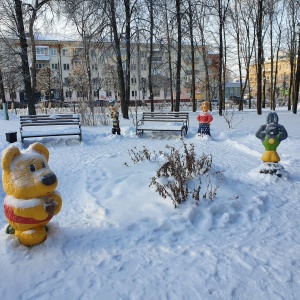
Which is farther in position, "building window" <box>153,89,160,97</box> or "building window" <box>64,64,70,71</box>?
"building window" <box>64,64,70,71</box>

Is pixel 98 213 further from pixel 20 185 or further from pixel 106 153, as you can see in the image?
pixel 106 153

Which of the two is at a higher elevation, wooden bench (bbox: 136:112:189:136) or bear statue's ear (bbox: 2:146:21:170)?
bear statue's ear (bbox: 2:146:21:170)

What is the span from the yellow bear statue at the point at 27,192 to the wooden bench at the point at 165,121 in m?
7.48

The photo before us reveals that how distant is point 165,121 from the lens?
11.7 meters

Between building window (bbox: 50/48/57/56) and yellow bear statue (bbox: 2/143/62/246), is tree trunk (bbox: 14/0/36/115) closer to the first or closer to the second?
yellow bear statue (bbox: 2/143/62/246)

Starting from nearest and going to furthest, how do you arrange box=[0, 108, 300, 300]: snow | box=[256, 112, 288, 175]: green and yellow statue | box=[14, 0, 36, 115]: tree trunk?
box=[0, 108, 300, 300]: snow
box=[256, 112, 288, 175]: green and yellow statue
box=[14, 0, 36, 115]: tree trunk

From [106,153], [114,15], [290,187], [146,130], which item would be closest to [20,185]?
[290,187]

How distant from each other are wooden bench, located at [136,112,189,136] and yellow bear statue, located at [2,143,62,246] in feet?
24.5

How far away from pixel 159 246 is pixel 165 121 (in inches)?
339

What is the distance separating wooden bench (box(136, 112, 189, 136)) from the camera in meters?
10.7

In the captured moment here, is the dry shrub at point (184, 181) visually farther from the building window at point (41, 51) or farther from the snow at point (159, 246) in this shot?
the building window at point (41, 51)

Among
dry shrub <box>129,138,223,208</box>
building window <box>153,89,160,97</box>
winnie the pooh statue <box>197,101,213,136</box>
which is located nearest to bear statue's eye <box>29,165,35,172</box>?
dry shrub <box>129,138,223,208</box>

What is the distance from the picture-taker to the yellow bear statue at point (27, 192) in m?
3.19

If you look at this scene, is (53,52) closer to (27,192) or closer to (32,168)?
(32,168)
